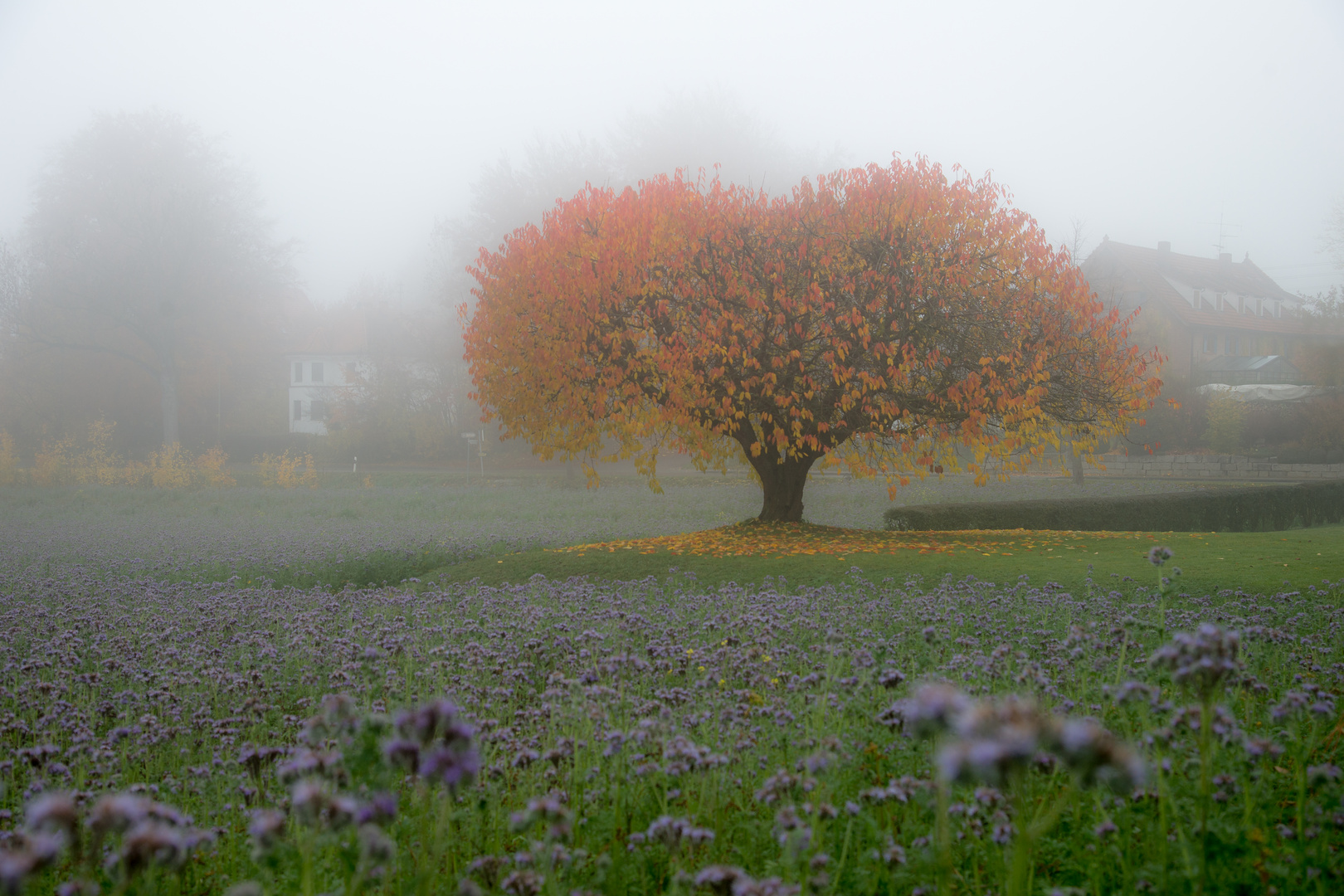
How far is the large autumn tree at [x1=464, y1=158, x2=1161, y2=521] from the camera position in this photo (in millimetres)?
12695

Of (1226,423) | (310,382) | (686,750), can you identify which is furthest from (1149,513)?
(310,382)

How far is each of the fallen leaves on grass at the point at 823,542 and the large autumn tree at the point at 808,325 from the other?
1.18 meters

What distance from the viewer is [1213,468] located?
31516 millimetres

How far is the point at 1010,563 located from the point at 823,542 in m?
3.17

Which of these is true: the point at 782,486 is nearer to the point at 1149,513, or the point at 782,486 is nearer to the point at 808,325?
the point at 808,325

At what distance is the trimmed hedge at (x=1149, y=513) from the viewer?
1625 centimetres

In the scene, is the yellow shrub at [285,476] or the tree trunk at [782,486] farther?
the yellow shrub at [285,476]

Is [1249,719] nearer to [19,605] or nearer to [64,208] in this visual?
[19,605]

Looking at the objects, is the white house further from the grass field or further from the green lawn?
the green lawn

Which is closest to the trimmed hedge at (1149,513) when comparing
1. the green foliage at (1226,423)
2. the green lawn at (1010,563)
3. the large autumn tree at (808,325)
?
the large autumn tree at (808,325)

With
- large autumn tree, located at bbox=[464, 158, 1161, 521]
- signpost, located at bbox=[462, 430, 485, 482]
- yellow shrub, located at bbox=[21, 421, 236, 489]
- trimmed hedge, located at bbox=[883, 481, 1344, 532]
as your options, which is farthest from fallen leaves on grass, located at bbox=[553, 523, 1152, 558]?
yellow shrub, located at bbox=[21, 421, 236, 489]

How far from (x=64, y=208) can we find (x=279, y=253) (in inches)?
359

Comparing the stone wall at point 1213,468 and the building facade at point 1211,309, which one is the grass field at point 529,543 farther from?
the building facade at point 1211,309

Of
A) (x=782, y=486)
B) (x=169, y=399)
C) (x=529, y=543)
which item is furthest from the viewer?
(x=169, y=399)
